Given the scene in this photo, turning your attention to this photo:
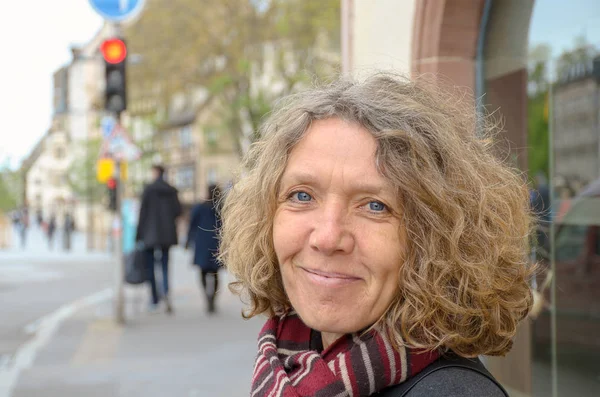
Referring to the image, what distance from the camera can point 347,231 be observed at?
65.4 inches

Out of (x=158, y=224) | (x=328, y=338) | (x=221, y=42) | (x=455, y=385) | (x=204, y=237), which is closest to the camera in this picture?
(x=455, y=385)

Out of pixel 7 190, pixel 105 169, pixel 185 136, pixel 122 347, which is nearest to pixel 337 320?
pixel 122 347

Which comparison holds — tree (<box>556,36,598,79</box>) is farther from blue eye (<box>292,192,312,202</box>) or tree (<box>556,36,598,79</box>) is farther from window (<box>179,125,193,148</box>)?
window (<box>179,125,193,148</box>)

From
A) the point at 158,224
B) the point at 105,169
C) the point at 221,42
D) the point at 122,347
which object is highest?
the point at 221,42

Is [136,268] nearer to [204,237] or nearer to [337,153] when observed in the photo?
[204,237]

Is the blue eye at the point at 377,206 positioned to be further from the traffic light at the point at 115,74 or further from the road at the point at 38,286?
the traffic light at the point at 115,74

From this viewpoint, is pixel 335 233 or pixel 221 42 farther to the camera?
pixel 221 42

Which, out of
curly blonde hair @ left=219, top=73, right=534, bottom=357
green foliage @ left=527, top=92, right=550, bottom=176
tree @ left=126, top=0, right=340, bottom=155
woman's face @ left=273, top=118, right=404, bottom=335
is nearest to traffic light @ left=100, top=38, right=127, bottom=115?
green foliage @ left=527, top=92, right=550, bottom=176

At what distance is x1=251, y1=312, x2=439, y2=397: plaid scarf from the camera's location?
1.54 m

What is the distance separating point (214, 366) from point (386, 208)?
5.81m

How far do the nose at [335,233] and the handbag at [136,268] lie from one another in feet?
28.9

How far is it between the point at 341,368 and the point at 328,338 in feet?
0.78

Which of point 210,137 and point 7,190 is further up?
point 210,137

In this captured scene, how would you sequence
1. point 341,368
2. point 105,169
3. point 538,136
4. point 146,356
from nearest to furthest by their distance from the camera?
point 341,368
point 538,136
point 146,356
point 105,169
